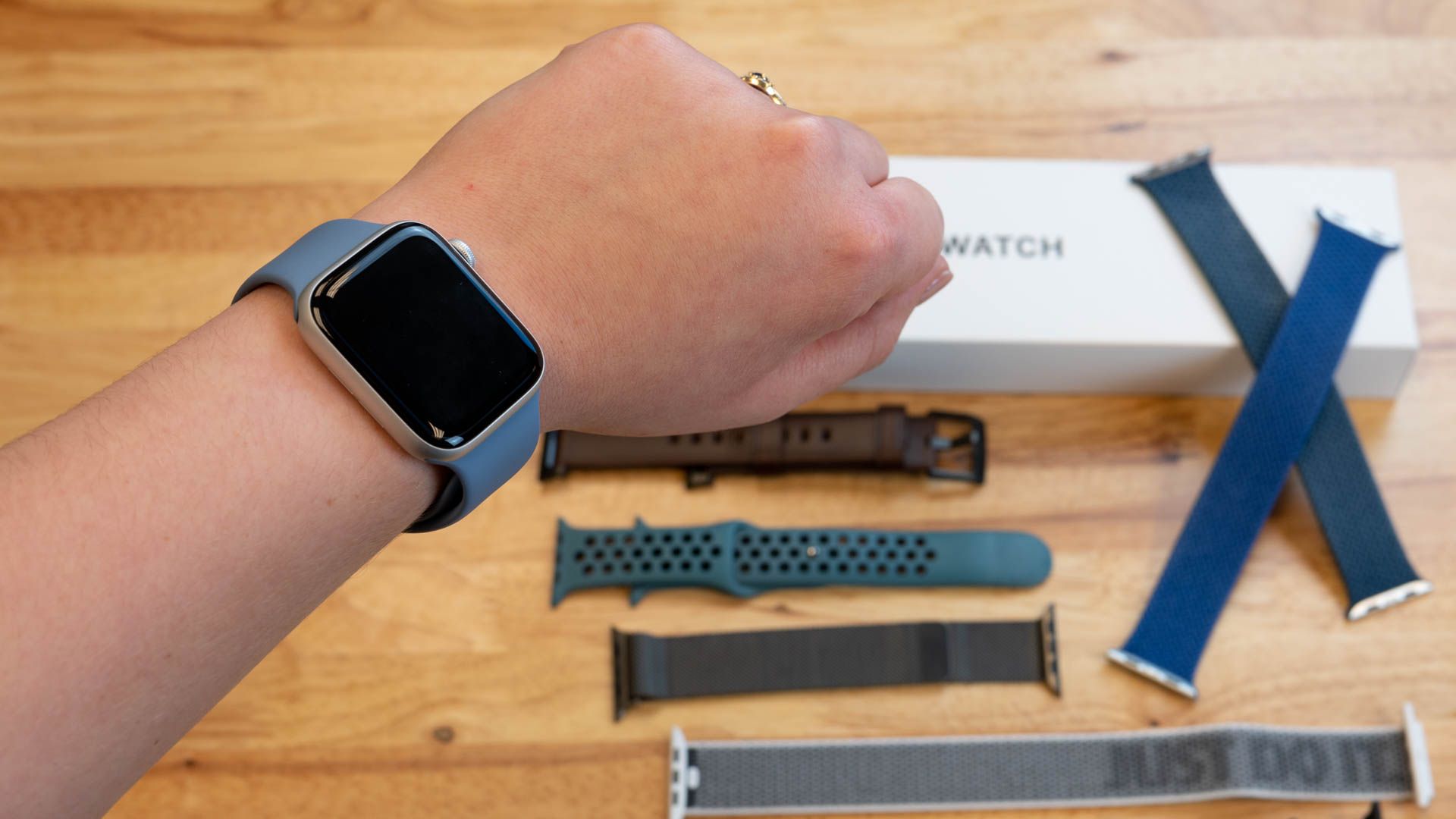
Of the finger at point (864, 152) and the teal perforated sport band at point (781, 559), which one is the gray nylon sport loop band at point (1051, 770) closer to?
the teal perforated sport band at point (781, 559)

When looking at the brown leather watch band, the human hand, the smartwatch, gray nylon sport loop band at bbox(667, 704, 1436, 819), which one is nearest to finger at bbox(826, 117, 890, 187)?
the human hand

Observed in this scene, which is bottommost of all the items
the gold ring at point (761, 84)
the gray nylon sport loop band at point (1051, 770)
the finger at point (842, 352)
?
the gray nylon sport loop band at point (1051, 770)

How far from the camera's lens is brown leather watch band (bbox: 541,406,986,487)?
85cm

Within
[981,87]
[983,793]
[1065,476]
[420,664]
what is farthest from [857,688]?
[981,87]

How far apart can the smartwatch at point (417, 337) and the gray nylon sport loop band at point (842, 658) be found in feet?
1.35

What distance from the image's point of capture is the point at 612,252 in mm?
483

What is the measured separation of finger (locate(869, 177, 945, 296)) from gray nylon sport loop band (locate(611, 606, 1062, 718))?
38 centimetres

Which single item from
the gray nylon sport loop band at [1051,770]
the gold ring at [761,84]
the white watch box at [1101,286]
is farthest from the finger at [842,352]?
the gray nylon sport loop band at [1051,770]

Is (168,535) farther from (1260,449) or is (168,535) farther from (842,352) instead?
(1260,449)

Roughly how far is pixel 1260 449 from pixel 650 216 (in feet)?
2.02

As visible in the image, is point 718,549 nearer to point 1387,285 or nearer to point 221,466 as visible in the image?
point 221,466

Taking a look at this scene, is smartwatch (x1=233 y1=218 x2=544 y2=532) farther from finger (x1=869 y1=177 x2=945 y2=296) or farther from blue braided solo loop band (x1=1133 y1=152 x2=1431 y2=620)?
blue braided solo loop band (x1=1133 y1=152 x2=1431 y2=620)

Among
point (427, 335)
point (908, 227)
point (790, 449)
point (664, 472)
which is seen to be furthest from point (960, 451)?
point (427, 335)

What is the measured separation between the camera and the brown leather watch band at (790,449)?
2.80 ft
